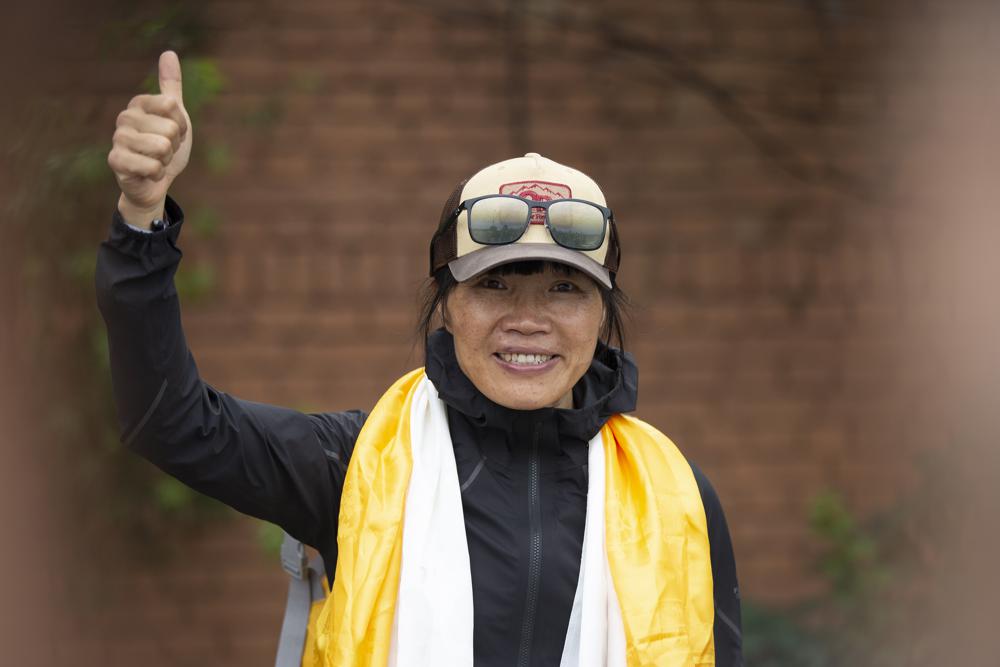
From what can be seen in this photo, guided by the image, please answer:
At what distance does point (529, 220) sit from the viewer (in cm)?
226

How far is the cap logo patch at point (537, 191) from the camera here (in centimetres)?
227

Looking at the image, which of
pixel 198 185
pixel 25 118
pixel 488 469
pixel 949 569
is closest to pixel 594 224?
pixel 488 469

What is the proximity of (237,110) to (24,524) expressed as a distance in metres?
1.66

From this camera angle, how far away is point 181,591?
462 centimetres

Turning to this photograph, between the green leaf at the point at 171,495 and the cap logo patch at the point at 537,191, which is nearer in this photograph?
the cap logo patch at the point at 537,191

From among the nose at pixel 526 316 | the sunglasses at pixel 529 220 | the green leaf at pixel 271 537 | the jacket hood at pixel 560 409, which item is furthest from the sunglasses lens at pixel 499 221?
the green leaf at pixel 271 537

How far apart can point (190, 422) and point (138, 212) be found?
0.35m

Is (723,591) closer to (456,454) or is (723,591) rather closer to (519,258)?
(456,454)

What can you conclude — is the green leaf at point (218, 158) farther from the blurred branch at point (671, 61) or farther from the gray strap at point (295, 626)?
the gray strap at point (295, 626)

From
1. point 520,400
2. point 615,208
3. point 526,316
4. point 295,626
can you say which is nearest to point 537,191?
point 526,316

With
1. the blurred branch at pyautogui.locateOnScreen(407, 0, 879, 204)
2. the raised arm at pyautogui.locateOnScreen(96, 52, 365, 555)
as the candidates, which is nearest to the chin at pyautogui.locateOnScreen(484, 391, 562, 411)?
the raised arm at pyautogui.locateOnScreen(96, 52, 365, 555)

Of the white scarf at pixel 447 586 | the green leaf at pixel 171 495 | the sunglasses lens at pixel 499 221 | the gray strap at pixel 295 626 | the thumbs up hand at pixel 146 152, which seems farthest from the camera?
the green leaf at pixel 171 495

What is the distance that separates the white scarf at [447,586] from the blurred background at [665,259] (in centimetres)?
225

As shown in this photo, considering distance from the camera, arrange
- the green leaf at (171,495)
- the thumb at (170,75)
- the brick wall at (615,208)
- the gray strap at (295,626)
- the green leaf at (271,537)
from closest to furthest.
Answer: the thumb at (170,75) → the gray strap at (295,626) → the green leaf at (271,537) → the green leaf at (171,495) → the brick wall at (615,208)
